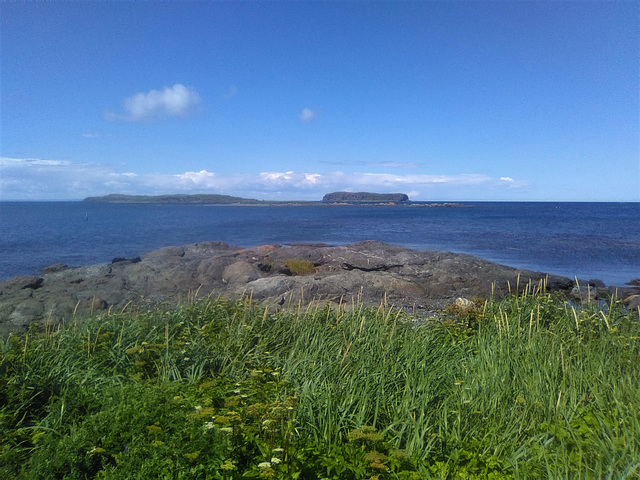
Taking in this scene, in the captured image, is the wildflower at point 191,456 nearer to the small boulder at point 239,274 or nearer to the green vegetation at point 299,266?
the small boulder at point 239,274

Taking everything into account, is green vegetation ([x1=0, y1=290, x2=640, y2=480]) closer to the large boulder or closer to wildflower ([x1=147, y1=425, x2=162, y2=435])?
wildflower ([x1=147, y1=425, x2=162, y2=435])

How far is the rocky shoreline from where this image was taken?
1320cm

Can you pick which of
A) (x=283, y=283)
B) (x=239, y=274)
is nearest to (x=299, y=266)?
(x=239, y=274)

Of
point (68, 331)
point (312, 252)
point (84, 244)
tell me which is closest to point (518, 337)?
point (68, 331)

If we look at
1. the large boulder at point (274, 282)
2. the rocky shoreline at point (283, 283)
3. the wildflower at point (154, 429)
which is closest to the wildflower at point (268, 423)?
the wildflower at point (154, 429)

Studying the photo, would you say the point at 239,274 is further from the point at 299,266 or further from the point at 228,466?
the point at 228,466

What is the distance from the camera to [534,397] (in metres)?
4.71

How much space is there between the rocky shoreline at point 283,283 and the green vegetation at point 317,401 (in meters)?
4.95

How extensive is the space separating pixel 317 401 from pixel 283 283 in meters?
11.3

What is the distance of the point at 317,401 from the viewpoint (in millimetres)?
4527

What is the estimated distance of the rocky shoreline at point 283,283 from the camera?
13.2m

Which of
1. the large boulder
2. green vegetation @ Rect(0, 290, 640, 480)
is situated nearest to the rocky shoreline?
the large boulder

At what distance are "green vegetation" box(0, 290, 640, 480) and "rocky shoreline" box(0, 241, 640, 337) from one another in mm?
4953

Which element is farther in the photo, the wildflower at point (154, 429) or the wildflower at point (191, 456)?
the wildflower at point (154, 429)
